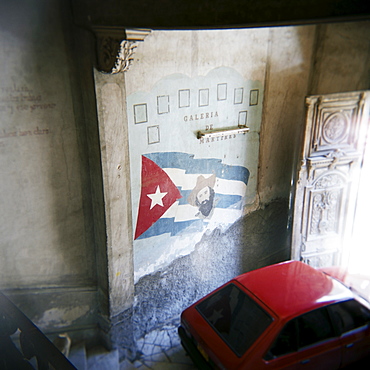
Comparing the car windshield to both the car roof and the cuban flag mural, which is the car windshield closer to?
the car roof

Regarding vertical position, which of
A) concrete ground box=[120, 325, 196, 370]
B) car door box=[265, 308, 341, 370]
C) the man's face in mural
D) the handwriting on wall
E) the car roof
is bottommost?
concrete ground box=[120, 325, 196, 370]

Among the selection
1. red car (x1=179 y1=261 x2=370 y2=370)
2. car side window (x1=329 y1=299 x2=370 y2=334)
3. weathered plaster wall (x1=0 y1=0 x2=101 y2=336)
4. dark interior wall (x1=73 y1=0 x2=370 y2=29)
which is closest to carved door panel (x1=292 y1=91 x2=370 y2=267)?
red car (x1=179 y1=261 x2=370 y2=370)

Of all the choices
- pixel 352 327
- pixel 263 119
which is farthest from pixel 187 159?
pixel 352 327

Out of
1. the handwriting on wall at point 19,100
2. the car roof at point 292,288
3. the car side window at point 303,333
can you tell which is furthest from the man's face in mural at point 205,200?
the handwriting on wall at point 19,100

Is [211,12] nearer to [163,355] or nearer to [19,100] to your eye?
[19,100]

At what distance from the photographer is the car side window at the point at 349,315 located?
3906mm

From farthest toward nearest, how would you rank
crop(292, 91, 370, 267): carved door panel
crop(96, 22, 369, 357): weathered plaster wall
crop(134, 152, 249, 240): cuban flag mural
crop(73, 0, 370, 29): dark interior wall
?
crop(292, 91, 370, 267): carved door panel → crop(134, 152, 249, 240): cuban flag mural → crop(96, 22, 369, 357): weathered plaster wall → crop(73, 0, 370, 29): dark interior wall

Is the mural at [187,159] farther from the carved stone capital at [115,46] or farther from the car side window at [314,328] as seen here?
the car side window at [314,328]

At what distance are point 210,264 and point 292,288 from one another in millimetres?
1574

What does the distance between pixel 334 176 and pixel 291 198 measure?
2.31ft

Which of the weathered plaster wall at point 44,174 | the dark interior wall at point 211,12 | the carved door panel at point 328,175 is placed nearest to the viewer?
the dark interior wall at point 211,12

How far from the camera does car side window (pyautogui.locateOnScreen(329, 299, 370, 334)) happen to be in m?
3.91

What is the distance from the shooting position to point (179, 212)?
192 inches

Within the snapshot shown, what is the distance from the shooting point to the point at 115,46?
3.39 m
